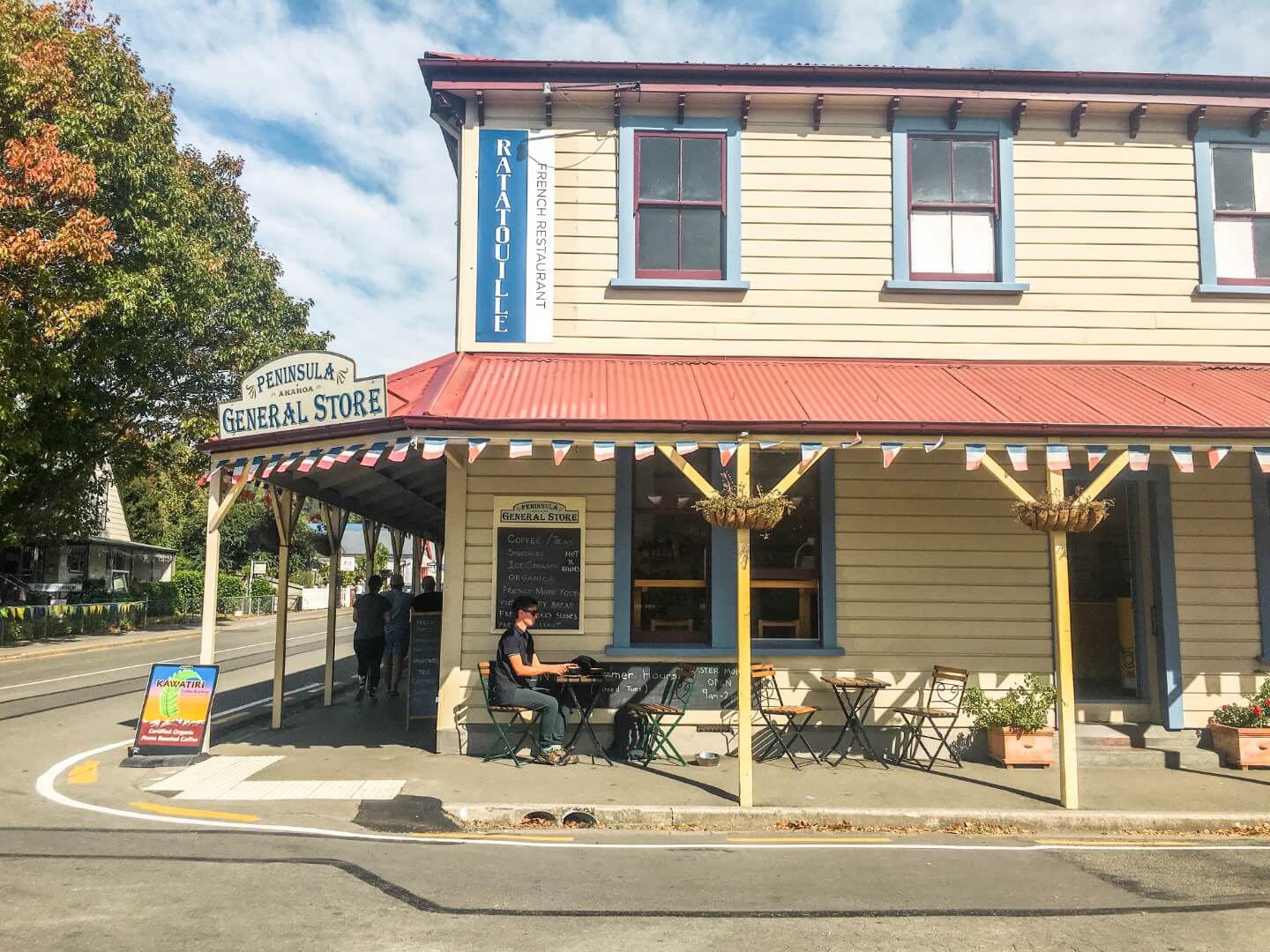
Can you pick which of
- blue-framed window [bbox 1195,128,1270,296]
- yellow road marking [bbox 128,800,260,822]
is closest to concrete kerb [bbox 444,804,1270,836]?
yellow road marking [bbox 128,800,260,822]

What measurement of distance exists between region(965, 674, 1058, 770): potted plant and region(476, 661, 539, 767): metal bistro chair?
432cm

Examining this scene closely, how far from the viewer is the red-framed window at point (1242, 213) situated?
10.4 meters

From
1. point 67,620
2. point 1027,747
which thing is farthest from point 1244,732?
point 67,620

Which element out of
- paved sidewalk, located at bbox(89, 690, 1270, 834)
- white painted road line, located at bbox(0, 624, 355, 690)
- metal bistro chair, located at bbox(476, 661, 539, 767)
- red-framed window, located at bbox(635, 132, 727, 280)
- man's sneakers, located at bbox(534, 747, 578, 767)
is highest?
red-framed window, located at bbox(635, 132, 727, 280)

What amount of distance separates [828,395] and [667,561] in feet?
7.54

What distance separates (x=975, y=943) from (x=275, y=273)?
27.1 meters

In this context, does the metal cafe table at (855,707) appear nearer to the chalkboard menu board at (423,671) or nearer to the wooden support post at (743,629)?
the wooden support post at (743,629)

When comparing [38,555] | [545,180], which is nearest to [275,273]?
[38,555]

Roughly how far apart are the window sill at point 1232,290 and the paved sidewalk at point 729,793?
4865 mm

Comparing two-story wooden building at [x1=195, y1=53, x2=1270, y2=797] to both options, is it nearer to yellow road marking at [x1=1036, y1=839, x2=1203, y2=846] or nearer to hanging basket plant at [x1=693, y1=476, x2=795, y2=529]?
hanging basket plant at [x1=693, y1=476, x2=795, y2=529]

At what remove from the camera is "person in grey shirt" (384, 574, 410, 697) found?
13789 millimetres

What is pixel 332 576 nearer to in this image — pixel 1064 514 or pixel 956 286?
pixel 956 286

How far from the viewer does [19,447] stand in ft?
59.7

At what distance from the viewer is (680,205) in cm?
1027
